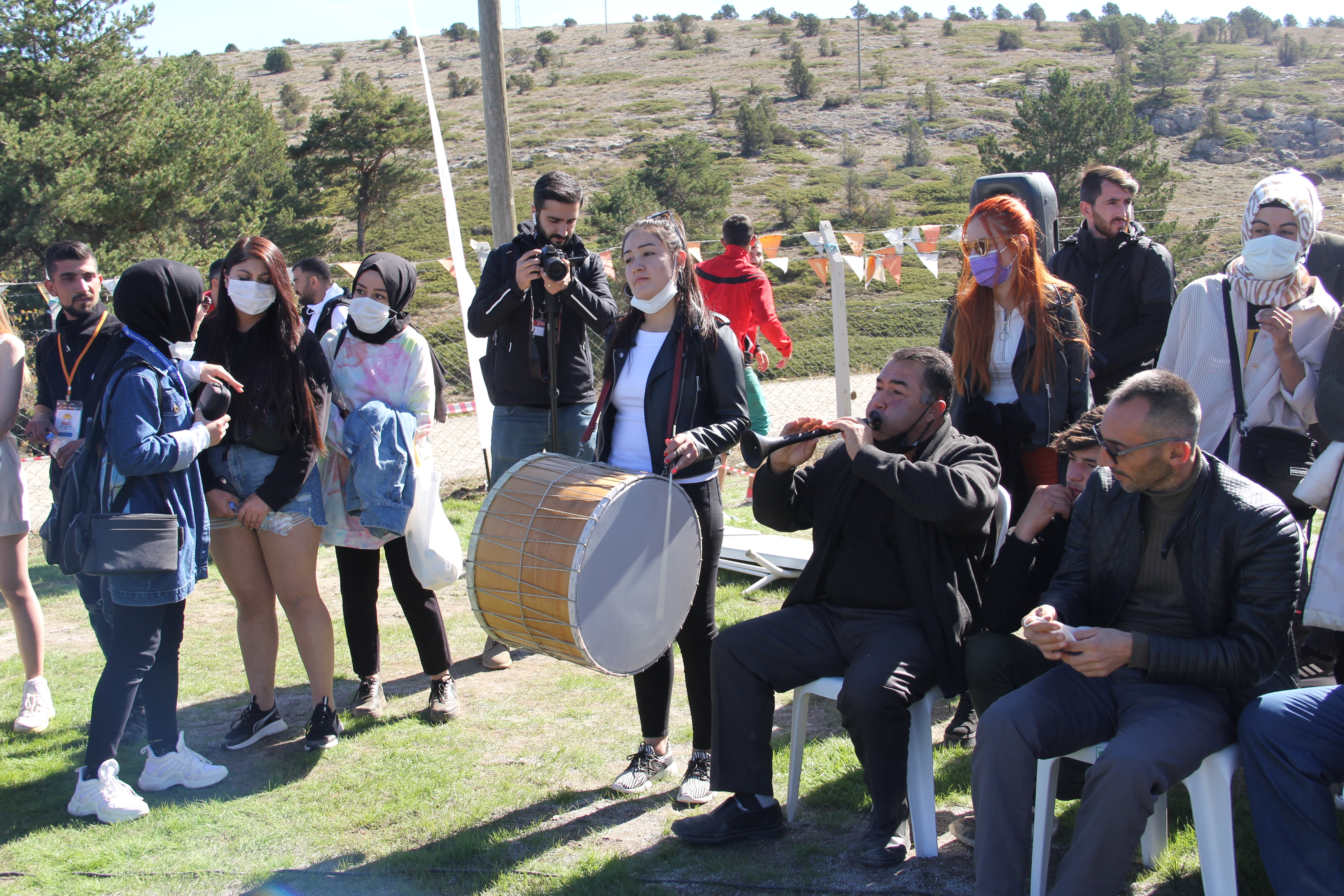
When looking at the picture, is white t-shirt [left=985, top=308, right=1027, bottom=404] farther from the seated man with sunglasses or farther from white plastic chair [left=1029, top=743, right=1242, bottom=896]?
white plastic chair [left=1029, top=743, right=1242, bottom=896]

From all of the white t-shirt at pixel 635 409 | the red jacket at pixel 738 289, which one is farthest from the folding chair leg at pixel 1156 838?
the red jacket at pixel 738 289

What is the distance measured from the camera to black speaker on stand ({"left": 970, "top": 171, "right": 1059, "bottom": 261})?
4.59 metres

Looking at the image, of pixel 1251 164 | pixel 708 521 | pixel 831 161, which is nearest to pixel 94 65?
pixel 708 521

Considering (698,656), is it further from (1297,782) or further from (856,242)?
(856,242)

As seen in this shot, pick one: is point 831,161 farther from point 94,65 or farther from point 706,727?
point 706,727

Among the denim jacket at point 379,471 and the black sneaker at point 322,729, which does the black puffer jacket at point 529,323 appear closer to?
the denim jacket at point 379,471

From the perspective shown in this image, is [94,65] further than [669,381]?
Yes

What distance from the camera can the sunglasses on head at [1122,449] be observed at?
2615 millimetres

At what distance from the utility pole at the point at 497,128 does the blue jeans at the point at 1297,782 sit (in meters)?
6.13

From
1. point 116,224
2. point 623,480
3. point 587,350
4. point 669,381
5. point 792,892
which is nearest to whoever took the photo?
point 792,892

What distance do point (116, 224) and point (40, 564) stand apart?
16.4 m

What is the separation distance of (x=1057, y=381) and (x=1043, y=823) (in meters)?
1.68

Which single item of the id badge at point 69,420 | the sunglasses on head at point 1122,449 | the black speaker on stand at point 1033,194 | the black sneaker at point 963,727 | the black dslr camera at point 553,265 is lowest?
the black sneaker at point 963,727

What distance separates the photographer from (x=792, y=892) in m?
2.85
